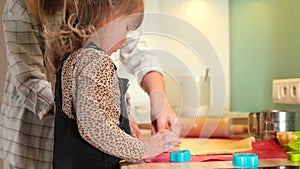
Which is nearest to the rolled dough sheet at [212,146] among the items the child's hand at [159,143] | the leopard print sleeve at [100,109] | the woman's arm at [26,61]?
the child's hand at [159,143]

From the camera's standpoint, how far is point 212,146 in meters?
0.84

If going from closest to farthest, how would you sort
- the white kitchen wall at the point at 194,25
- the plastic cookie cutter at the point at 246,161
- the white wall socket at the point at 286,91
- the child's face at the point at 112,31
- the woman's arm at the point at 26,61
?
the plastic cookie cutter at the point at 246,161, the child's face at the point at 112,31, the woman's arm at the point at 26,61, the white wall socket at the point at 286,91, the white kitchen wall at the point at 194,25

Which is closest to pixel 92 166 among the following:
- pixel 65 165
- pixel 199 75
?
pixel 65 165

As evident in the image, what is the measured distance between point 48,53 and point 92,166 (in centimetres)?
28

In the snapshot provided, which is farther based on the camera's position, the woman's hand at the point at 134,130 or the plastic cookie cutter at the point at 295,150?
the woman's hand at the point at 134,130

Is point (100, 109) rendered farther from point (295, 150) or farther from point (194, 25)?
point (194, 25)

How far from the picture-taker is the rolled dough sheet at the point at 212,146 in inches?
29.0

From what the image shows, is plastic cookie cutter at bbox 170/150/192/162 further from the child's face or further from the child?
the child's face

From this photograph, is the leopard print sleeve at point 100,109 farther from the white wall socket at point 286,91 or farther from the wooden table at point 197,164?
the white wall socket at point 286,91

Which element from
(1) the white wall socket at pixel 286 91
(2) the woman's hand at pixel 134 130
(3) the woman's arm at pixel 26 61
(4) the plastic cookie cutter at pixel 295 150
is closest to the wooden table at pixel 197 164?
(4) the plastic cookie cutter at pixel 295 150

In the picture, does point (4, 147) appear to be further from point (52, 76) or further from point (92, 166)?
point (92, 166)

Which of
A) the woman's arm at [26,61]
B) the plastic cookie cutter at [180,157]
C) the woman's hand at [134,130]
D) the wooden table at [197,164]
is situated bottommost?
the wooden table at [197,164]

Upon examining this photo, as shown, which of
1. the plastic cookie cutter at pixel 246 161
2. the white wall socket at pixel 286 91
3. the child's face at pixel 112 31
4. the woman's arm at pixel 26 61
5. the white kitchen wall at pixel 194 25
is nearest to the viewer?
the plastic cookie cutter at pixel 246 161

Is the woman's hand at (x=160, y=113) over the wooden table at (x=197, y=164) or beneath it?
over
